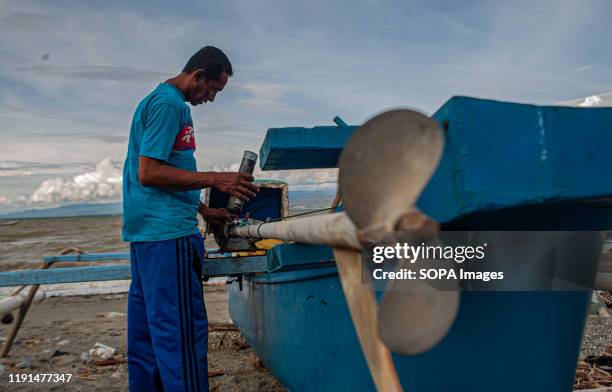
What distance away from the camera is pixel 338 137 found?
197cm

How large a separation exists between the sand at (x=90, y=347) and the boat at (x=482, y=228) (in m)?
1.31

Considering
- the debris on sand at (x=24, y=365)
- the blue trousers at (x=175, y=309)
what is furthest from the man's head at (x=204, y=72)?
the debris on sand at (x=24, y=365)

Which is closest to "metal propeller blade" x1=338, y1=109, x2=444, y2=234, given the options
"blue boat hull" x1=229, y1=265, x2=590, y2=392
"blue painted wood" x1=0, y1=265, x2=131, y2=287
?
"blue boat hull" x1=229, y1=265, x2=590, y2=392

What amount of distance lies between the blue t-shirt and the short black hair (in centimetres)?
18

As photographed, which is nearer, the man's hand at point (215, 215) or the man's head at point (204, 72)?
the man's head at point (204, 72)

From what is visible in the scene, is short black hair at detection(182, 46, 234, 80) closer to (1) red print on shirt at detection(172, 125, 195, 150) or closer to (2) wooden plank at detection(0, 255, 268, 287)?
(1) red print on shirt at detection(172, 125, 195, 150)

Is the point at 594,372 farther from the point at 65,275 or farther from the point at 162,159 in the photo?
the point at 65,275

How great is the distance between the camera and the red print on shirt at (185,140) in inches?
97.7

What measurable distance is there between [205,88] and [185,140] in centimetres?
34

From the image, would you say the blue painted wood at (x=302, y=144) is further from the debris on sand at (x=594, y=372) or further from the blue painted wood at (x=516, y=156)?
the debris on sand at (x=594, y=372)

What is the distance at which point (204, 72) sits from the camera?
8.61ft

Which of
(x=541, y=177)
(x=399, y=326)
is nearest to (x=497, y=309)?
(x=541, y=177)

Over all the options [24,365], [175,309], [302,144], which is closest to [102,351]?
[24,365]

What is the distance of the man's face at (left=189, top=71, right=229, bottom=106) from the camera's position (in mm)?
2639
